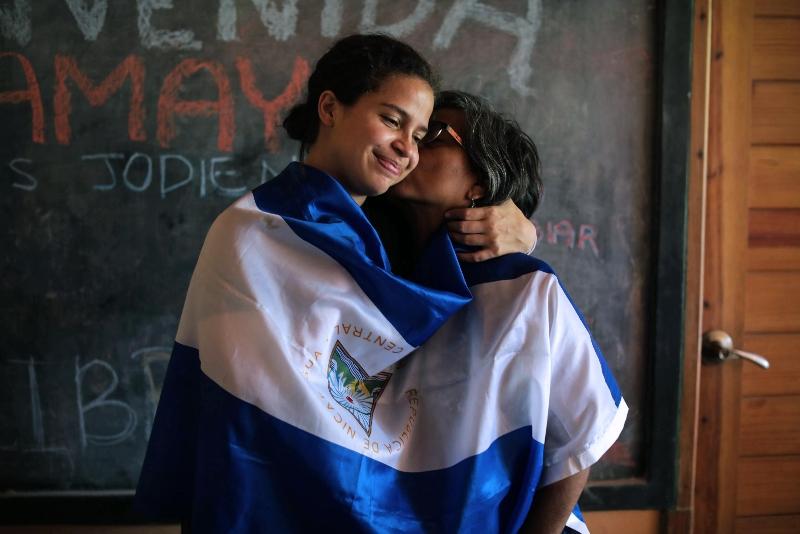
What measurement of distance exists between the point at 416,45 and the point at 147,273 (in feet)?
2.97

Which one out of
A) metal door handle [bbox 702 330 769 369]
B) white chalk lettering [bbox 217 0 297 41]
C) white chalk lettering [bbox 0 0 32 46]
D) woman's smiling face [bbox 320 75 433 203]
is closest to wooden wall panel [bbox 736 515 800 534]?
metal door handle [bbox 702 330 769 369]

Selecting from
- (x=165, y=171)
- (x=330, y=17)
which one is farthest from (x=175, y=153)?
(x=330, y=17)

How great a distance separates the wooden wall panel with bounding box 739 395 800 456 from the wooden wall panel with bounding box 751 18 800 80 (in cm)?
93

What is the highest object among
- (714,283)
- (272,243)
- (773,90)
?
(773,90)

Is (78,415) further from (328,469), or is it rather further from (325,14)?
(325,14)

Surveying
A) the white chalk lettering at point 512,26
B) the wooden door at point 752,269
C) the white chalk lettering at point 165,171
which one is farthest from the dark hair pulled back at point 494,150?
the wooden door at point 752,269

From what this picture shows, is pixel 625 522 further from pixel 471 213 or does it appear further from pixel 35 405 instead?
pixel 35 405

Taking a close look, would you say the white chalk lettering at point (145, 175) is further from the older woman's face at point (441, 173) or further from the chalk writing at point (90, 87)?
the older woman's face at point (441, 173)

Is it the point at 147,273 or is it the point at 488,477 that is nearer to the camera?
the point at 488,477

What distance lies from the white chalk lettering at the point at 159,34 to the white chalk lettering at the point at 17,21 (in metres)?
0.27

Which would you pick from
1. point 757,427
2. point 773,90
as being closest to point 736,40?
point 773,90

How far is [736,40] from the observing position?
1.94 m

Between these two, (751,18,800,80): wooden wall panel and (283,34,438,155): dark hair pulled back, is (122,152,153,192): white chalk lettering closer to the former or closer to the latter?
(283,34,438,155): dark hair pulled back

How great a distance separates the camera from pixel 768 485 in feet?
6.85
